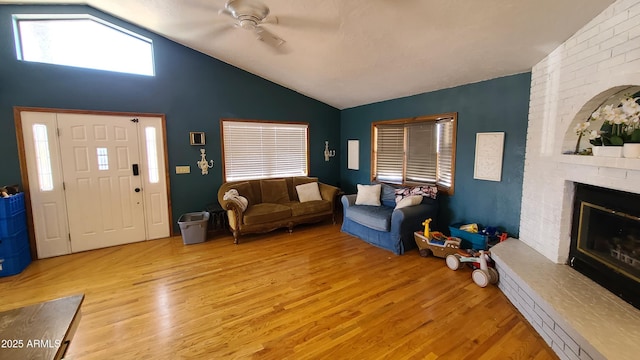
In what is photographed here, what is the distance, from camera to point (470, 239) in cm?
328

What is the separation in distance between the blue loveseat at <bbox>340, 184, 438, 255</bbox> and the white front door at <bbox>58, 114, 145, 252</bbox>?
3.50 meters

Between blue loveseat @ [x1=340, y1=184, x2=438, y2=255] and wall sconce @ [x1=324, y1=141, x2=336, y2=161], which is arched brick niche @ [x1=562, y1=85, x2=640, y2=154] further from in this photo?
wall sconce @ [x1=324, y1=141, x2=336, y2=161]

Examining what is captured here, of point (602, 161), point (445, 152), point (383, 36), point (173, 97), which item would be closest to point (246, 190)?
point (173, 97)

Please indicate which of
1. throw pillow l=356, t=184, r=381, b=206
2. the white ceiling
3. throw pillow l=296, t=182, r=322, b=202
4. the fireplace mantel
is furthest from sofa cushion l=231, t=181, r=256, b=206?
the fireplace mantel

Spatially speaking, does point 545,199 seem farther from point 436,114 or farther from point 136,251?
point 136,251

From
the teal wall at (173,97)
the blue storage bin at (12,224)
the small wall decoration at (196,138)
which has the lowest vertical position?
the blue storage bin at (12,224)

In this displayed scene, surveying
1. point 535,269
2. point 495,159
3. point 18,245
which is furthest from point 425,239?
point 18,245

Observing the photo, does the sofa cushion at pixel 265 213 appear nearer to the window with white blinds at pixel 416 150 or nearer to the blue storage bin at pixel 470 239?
the window with white blinds at pixel 416 150

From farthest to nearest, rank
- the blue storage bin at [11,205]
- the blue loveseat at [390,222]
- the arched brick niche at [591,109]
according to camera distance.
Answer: the blue loveseat at [390,222] < the blue storage bin at [11,205] < the arched brick niche at [591,109]

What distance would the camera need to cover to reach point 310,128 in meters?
5.58

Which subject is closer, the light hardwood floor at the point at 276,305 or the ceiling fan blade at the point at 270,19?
the light hardwood floor at the point at 276,305

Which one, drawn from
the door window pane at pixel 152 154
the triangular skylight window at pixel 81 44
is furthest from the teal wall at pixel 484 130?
the triangular skylight window at pixel 81 44

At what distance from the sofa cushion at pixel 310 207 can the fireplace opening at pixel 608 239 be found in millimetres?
3310

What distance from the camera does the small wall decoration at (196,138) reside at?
171 inches
